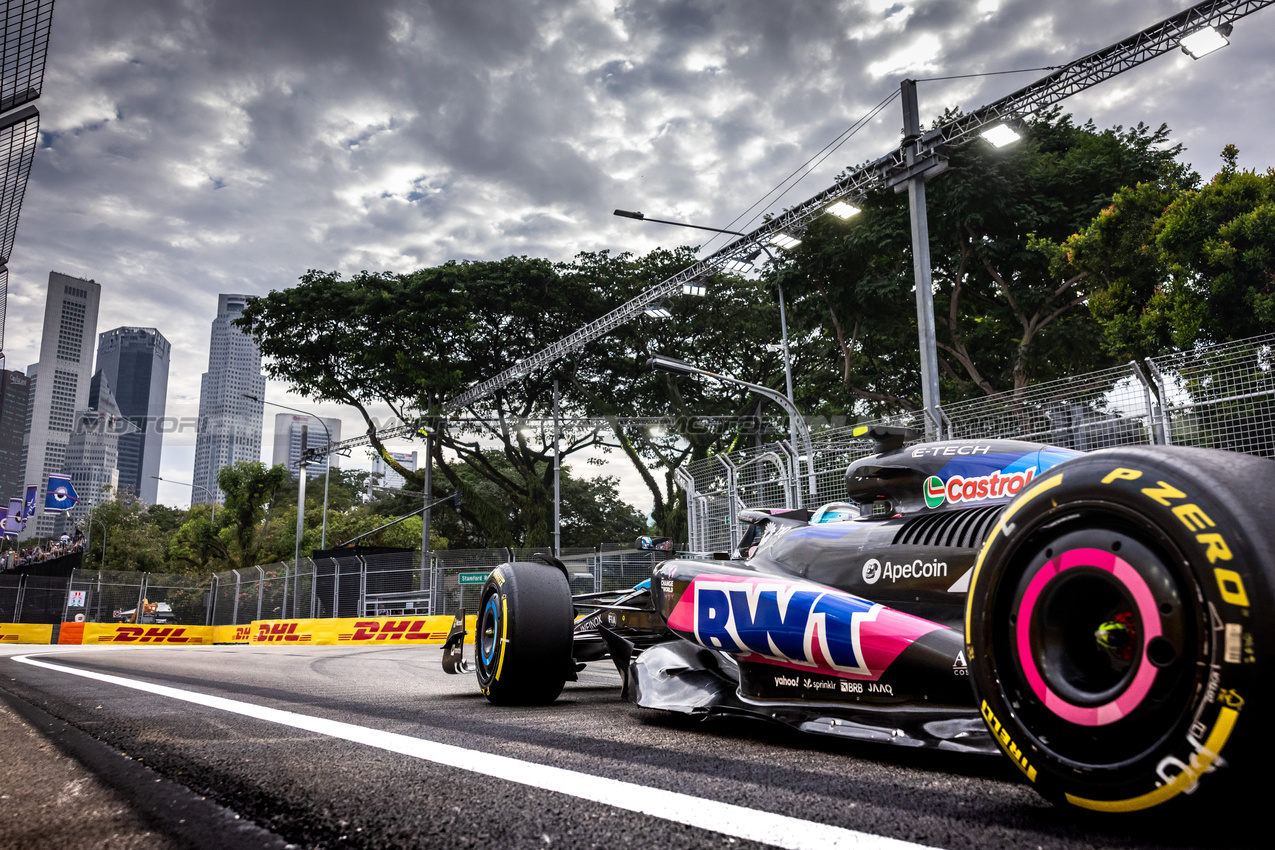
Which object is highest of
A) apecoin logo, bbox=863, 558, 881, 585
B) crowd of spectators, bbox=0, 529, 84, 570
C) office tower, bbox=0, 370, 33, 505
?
office tower, bbox=0, 370, 33, 505

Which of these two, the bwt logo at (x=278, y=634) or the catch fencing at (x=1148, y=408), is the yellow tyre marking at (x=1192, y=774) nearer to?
the catch fencing at (x=1148, y=408)

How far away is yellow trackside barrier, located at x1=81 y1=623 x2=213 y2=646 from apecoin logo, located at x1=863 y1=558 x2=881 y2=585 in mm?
21479

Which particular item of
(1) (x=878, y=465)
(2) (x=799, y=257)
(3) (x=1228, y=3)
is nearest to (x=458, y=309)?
(2) (x=799, y=257)

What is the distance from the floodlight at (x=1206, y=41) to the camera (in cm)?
1014

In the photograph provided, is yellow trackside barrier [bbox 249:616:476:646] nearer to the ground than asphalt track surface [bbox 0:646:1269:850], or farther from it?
nearer to the ground

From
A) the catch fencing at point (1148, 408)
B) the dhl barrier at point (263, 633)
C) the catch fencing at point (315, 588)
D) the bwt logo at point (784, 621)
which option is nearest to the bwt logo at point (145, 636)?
the dhl barrier at point (263, 633)

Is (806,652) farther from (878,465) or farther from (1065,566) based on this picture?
(1065,566)

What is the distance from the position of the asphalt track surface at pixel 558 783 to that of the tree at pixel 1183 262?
14.9 meters

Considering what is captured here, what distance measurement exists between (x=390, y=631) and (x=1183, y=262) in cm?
1790

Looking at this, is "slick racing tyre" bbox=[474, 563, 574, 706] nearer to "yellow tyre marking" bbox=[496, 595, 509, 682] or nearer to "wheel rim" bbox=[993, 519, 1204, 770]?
"yellow tyre marking" bbox=[496, 595, 509, 682]

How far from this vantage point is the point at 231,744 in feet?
7.79

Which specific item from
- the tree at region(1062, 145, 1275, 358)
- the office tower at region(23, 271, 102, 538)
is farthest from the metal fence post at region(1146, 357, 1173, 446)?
the office tower at region(23, 271, 102, 538)

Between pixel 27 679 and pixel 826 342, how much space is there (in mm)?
19821

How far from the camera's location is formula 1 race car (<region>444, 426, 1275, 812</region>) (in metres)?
1.22
